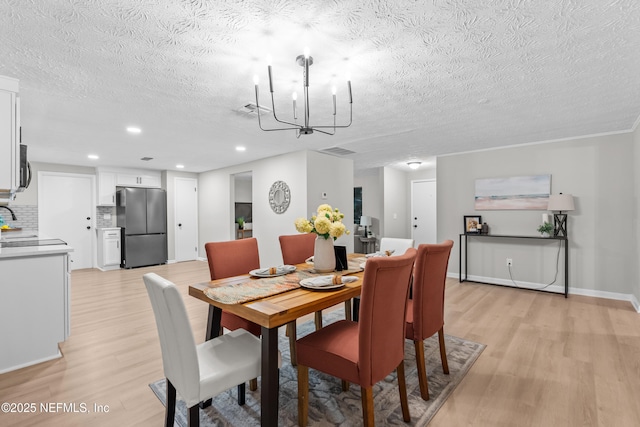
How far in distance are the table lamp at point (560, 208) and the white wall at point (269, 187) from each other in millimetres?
3058

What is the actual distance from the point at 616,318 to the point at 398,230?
4539 mm

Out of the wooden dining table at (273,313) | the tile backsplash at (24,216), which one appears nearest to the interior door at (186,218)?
the tile backsplash at (24,216)

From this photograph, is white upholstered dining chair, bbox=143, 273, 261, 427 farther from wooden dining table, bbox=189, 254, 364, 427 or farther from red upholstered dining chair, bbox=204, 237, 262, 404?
red upholstered dining chair, bbox=204, 237, 262, 404

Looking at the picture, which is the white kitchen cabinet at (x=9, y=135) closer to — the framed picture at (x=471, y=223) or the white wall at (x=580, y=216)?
the framed picture at (x=471, y=223)

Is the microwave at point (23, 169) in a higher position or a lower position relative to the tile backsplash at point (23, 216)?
higher

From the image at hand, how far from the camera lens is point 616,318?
10.9 ft

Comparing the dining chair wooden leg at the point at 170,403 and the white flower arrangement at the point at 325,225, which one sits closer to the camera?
the dining chair wooden leg at the point at 170,403

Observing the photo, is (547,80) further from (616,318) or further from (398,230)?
(398,230)

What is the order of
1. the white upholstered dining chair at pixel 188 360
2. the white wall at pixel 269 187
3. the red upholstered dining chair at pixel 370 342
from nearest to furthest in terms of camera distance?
1. the white upholstered dining chair at pixel 188 360
2. the red upholstered dining chair at pixel 370 342
3. the white wall at pixel 269 187

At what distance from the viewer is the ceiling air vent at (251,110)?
9.65 feet

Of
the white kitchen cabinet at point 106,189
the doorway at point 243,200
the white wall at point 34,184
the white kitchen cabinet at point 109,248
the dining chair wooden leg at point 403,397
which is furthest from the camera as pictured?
the doorway at point 243,200

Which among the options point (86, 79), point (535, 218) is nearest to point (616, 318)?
point (535, 218)

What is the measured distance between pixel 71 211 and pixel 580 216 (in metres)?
8.96

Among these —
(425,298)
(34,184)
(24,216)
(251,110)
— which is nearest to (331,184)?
(251,110)
